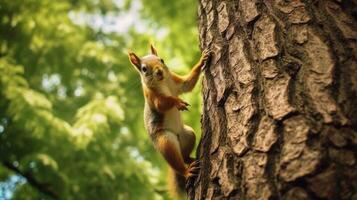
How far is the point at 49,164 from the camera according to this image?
4.57 meters

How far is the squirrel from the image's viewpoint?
2921 millimetres

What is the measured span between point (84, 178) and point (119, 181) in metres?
0.46

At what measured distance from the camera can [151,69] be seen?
359cm

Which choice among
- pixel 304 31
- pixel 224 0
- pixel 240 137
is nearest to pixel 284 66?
pixel 304 31

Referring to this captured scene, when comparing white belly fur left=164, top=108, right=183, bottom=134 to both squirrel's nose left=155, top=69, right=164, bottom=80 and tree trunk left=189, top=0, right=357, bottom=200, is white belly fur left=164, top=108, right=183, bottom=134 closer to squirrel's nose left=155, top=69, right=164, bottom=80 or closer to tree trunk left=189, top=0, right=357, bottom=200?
squirrel's nose left=155, top=69, right=164, bottom=80

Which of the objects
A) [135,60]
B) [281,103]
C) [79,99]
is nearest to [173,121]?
[135,60]

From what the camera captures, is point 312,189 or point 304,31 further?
point 304,31

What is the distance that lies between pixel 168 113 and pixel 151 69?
1.73 feet

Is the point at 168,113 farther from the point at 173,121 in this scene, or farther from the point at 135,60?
the point at 135,60

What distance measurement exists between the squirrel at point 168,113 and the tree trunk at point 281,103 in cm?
41

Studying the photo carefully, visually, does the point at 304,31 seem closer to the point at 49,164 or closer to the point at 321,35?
the point at 321,35

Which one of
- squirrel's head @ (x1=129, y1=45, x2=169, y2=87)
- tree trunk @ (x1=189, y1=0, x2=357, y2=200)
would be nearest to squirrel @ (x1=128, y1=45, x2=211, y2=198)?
squirrel's head @ (x1=129, y1=45, x2=169, y2=87)

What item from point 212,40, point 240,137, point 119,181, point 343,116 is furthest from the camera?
point 119,181

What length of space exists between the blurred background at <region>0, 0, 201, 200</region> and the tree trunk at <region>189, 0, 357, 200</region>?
2091 mm
